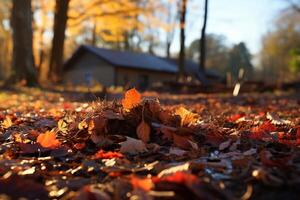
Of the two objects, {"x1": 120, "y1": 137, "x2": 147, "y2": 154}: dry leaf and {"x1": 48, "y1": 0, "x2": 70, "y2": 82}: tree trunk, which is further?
{"x1": 48, "y1": 0, "x2": 70, "y2": 82}: tree trunk

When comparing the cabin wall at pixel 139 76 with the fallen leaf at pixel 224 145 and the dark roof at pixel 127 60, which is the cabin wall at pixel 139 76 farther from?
the fallen leaf at pixel 224 145

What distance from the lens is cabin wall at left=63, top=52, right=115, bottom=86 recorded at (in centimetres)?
4131

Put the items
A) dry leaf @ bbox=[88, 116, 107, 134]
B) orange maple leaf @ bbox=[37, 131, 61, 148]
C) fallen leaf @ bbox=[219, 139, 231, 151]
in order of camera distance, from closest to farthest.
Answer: fallen leaf @ bbox=[219, 139, 231, 151], orange maple leaf @ bbox=[37, 131, 61, 148], dry leaf @ bbox=[88, 116, 107, 134]

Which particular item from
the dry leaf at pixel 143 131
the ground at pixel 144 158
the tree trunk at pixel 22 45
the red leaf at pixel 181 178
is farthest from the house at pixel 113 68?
the red leaf at pixel 181 178

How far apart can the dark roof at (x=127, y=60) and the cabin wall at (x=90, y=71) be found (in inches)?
27.8

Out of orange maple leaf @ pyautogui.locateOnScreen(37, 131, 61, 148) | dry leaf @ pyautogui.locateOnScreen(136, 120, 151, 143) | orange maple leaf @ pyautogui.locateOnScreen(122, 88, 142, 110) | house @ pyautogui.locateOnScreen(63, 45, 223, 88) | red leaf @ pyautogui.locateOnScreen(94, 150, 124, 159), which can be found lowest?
red leaf @ pyautogui.locateOnScreen(94, 150, 124, 159)

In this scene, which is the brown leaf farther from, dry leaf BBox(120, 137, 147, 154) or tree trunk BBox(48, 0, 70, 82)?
tree trunk BBox(48, 0, 70, 82)

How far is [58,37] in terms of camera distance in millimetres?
23484

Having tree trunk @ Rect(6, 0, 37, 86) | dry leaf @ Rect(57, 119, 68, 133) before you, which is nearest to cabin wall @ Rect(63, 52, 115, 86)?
tree trunk @ Rect(6, 0, 37, 86)

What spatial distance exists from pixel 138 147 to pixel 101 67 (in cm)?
3950

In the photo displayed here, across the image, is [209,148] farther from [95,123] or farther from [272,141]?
[95,123]

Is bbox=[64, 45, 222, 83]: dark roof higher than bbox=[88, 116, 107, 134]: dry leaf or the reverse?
higher

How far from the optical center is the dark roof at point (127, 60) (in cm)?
4097

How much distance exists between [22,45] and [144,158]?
15012 mm
